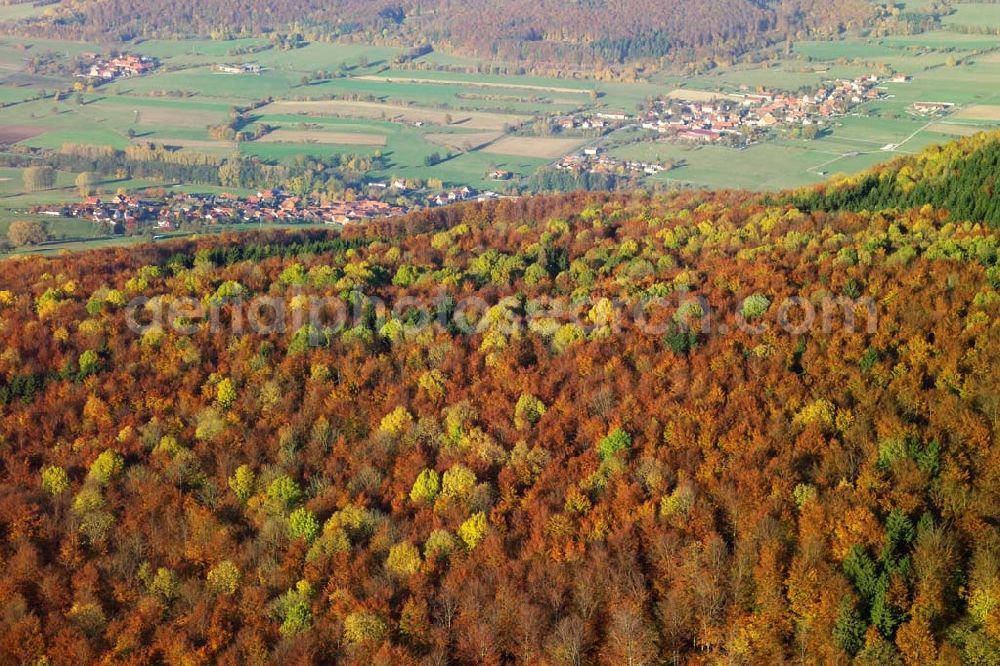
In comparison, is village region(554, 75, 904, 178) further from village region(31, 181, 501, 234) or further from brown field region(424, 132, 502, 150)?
village region(31, 181, 501, 234)

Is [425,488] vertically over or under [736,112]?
under

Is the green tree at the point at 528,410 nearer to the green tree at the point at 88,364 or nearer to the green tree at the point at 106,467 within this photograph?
the green tree at the point at 106,467

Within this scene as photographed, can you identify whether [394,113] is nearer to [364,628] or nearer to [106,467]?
[106,467]

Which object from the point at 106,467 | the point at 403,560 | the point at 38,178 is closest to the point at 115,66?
the point at 38,178

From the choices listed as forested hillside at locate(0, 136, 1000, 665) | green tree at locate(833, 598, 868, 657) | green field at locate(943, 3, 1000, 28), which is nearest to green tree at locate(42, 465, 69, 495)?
forested hillside at locate(0, 136, 1000, 665)

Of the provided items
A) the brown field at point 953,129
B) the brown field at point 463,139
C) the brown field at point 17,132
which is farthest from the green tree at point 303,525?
the brown field at point 17,132

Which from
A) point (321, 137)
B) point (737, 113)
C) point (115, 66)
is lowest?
point (321, 137)

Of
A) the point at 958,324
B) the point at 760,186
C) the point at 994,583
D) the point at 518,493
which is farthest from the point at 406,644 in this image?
the point at 760,186
